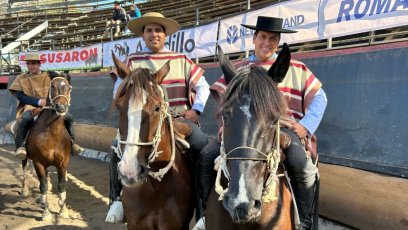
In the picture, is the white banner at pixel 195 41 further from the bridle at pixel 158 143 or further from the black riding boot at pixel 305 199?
the black riding boot at pixel 305 199

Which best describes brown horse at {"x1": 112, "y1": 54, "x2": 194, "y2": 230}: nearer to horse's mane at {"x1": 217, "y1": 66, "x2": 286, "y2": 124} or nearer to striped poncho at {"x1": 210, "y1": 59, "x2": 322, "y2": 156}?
striped poncho at {"x1": 210, "y1": 59, "x2": 322, "y2": 156}

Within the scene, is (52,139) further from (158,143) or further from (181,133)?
(158,143)

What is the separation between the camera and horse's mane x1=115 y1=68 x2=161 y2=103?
2941mm

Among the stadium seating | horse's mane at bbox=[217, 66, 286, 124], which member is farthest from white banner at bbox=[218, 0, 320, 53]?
the stadium seating

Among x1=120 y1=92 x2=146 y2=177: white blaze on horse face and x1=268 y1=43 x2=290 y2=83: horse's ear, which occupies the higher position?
x1=268 y1=43 x2=290 y2=83: horse's ear

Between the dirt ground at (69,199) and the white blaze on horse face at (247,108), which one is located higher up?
the white blaze on horse face at (247,108)

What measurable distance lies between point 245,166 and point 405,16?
4090mm

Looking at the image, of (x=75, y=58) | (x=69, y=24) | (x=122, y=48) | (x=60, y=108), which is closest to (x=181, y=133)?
(x=60, y=108)

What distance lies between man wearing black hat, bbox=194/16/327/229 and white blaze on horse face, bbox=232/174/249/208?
81 cm

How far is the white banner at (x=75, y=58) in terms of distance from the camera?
13.4 meters

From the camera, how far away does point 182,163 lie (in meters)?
3.72

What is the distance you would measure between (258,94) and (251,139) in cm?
29

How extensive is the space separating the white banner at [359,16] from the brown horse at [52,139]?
4.43m

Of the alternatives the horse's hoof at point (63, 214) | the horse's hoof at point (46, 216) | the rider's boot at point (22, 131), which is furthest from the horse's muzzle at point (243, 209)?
the rider's boot at point (22, 131)
